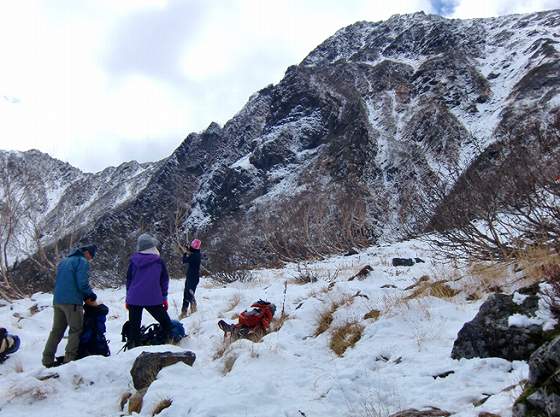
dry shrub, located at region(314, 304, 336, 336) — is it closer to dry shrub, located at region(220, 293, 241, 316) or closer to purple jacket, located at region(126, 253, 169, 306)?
purple jacket, located at region(126, 253, 169, 306)

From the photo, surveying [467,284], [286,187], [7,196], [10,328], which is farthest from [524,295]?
[286,187]

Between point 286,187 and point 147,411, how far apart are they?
66.6 m

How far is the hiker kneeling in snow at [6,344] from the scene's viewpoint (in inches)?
264

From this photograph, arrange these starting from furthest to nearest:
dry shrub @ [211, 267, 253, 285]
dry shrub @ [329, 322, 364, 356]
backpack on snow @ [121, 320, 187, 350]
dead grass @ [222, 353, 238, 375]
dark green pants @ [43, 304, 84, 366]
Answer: dry shrub @ [211, 267, 253, 285], backpack on snow @ [121, 320, 187, 350], dark green pants @ [43, 304, 84, 366], dry shrub @ [329, 322, 364, 356], dead grass @ [222, 353, 238, 375]

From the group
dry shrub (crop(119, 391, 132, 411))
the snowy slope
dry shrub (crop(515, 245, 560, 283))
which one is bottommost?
dry shrub (crop(119, 391, 132, 411))

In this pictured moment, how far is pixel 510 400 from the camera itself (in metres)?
3.06

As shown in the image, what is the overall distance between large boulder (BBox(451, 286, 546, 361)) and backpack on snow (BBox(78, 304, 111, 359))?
4.43 m

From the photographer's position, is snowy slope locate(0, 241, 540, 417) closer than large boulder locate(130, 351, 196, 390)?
Yes

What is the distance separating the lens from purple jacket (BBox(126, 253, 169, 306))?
21.6 ft

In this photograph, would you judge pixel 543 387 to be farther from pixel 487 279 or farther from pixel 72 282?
pixel 72 282

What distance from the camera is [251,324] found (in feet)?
21.7

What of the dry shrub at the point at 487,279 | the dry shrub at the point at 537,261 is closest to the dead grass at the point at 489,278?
the dry shrub at the point at 487,279

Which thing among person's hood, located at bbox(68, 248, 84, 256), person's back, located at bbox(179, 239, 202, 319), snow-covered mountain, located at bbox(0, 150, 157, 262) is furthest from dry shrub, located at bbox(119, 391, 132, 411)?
snow-covered mountain, located at bbox(0, 150, 157, 262)

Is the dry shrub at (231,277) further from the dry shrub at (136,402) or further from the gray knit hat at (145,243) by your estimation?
the dry shrub at (136,402)
